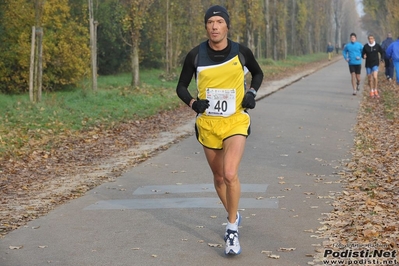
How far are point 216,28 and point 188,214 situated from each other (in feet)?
7.90

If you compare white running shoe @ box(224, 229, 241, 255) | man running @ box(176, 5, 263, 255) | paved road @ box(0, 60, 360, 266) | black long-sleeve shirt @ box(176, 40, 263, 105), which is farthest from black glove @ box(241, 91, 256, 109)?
paved road @ box(0, 60, 360, 266)

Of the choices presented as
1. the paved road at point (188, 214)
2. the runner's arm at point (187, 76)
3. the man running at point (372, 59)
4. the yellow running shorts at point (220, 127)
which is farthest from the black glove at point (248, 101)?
the man running at point (372, 59)

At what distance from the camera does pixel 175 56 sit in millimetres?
40938

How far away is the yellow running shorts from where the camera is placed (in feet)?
Result: 23.2

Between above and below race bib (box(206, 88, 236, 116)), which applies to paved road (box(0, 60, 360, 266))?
below

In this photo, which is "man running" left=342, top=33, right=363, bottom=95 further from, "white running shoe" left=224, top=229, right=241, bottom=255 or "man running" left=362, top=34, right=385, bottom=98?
"white running shoe" left=224, top=229, right=241, bottom=255

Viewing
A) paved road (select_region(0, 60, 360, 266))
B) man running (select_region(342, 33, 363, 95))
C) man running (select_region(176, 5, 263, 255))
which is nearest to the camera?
→ paved road (select_region(0, 60, 360, 266))

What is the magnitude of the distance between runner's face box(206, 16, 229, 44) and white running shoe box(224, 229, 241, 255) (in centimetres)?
165

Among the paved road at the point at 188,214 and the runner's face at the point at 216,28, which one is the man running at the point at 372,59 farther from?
the runner's face at the point at 216,28

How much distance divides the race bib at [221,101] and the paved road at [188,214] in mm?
1187

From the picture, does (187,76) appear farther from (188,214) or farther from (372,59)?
(372,59)

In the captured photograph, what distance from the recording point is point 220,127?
708 cm

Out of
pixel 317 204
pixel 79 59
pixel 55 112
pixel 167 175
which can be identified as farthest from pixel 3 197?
pixel 79 59

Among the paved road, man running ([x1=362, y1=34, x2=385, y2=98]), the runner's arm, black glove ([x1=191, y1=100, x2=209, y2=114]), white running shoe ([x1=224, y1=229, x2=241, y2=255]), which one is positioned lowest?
the paved road
